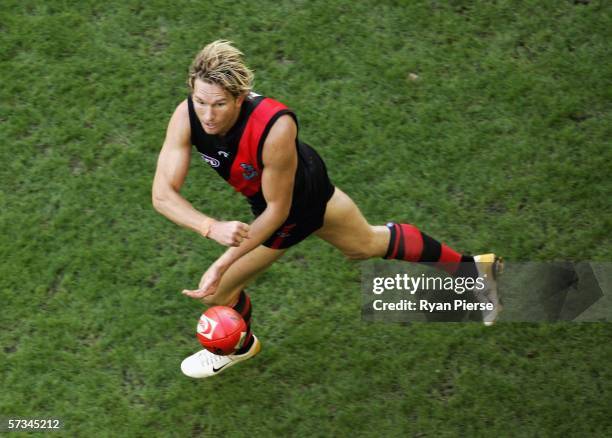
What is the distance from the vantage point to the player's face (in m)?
4.22

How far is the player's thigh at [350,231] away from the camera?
505 cm

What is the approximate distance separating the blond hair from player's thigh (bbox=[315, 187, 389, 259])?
3.48 ft

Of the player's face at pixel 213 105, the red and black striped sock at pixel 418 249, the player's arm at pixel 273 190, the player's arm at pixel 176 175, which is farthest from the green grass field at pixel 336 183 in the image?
the player's face at pixel 213 105

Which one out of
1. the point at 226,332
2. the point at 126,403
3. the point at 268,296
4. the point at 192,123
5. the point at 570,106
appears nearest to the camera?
the point at 192,123

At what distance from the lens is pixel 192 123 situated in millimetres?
4480

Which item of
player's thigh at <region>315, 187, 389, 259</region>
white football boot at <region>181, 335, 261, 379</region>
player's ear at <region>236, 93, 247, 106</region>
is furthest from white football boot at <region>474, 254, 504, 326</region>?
player's ear at <region>236, 93, 247, 106</region>

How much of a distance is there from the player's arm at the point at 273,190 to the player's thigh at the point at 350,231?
0.53 meters

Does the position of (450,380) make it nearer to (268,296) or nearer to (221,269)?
(268,296)

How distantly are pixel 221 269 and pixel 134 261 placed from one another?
1.49 meters

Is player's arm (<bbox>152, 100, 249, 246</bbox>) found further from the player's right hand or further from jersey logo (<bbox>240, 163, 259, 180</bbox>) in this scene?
jersey logo (<bbox>240, 163, 259, 180</bbox>)

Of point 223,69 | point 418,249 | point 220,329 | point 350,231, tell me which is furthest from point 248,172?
point 418,249

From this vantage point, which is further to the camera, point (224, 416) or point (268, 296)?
point (268, 296)

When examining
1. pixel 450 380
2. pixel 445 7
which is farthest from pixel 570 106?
pixel 450 380

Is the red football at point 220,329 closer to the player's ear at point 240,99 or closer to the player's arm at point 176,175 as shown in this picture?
the player's arm at point 176,175
